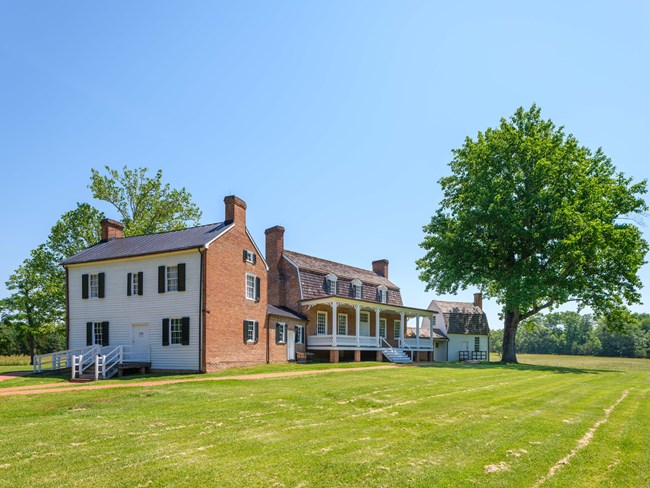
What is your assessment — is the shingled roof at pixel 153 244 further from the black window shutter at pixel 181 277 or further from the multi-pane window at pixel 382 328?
the multi-pane window at pixel 382 328

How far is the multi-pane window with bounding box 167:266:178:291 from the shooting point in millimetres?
24188

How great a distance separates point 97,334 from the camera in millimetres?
26047

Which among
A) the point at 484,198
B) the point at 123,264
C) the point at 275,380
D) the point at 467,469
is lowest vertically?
the point at 275,380

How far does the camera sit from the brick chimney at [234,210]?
26109mm

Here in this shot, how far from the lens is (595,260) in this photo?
31.6m

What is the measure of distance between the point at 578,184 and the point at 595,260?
5.21 m

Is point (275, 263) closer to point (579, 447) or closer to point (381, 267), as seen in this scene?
point (381, 267)

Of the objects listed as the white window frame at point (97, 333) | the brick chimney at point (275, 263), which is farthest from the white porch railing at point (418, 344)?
the white window frame at point (97, 333)

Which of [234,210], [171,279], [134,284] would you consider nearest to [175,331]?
[171,279]

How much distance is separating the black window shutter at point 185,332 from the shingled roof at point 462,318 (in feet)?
102

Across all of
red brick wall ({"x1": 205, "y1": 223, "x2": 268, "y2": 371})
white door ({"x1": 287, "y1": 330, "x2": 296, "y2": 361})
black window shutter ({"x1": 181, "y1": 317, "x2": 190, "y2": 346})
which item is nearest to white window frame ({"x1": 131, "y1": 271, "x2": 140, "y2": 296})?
black window shutter ({"x1": 181, "y1": 317, "x2": 190, "y2": 346})

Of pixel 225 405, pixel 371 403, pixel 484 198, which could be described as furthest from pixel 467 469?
pixel 484 198

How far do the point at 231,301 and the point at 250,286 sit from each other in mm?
2207

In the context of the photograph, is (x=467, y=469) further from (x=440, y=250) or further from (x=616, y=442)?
(x=440, y=250)
